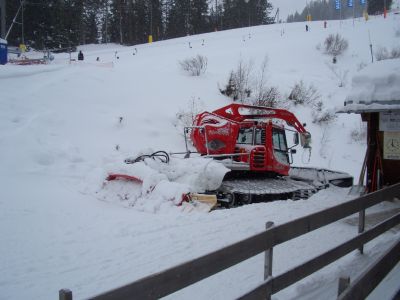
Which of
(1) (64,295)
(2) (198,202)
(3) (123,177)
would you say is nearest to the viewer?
(1) (64,295)

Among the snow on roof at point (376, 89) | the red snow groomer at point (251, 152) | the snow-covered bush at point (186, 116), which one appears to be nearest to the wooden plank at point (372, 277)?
the snow on roof at point (376, 89)

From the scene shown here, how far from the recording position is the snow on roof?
8.31 m

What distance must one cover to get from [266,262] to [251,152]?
7.42 m

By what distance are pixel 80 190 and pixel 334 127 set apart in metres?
18.6

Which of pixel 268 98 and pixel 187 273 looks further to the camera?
pixel 268 98

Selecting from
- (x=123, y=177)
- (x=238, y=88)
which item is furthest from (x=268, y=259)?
(x=238, y=88)

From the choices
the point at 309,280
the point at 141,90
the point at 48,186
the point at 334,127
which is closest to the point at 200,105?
the point at 141,90

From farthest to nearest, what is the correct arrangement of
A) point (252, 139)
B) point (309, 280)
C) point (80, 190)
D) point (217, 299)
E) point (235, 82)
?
point (235, 82)
point (252, 139)
point (80, 190)
point (309, 280)
point (217, 299)

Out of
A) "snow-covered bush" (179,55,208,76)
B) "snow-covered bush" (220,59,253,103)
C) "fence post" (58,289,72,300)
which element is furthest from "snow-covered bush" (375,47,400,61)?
"fence post" (58,289,72,300)

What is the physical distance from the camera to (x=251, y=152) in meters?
11.4

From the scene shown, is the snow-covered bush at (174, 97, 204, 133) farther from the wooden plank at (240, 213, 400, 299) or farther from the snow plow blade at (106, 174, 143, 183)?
the wooden plank at (240, 213, 400, 299)

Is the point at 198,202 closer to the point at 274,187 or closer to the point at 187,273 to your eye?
the point at 274,187

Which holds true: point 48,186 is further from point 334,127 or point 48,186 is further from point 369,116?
point 334,127

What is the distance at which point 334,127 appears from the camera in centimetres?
2509
